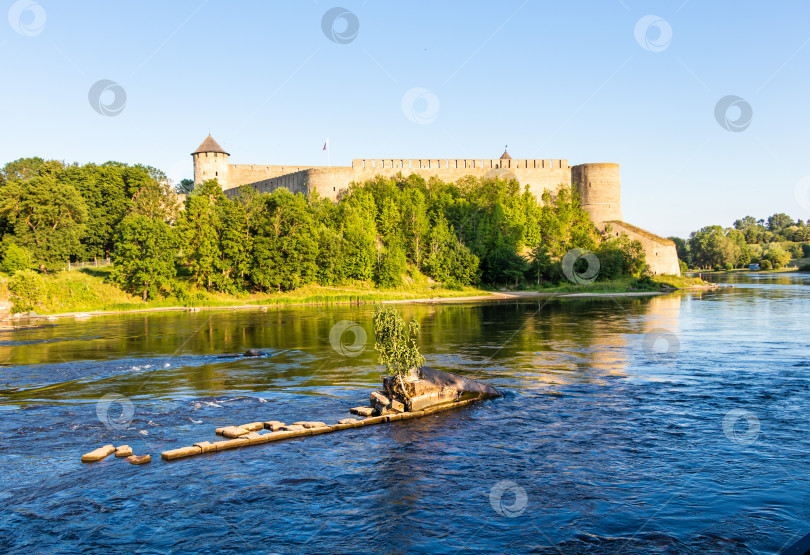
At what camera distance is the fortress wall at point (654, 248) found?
81.4 m

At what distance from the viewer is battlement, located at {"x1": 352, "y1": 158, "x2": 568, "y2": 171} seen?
77738 mm

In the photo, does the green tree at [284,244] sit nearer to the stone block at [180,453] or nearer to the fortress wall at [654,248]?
the fortress wall at [654,248]

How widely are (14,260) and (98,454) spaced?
4411cm

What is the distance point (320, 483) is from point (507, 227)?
220ft

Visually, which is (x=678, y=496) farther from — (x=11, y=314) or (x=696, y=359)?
(x=11, y=314)

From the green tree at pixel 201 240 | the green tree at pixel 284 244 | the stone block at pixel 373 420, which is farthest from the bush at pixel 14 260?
the stone block at pixel 373 420

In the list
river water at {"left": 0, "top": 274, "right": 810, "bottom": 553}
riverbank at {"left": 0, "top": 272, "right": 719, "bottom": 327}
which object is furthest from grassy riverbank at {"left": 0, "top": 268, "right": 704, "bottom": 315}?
river water at {"left": 0, "top": 274, "right": 810, "bottom": 553}

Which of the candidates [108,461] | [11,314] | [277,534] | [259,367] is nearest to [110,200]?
[11,314]

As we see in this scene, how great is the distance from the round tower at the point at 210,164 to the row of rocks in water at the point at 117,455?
7042cm

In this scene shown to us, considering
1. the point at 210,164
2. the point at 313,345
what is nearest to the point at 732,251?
the point at 210,164

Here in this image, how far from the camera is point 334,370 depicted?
77.0ft

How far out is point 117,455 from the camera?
1288 centimetres

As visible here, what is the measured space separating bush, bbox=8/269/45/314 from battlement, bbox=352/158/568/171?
4045 cm

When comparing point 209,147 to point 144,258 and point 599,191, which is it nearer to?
point 144,258
